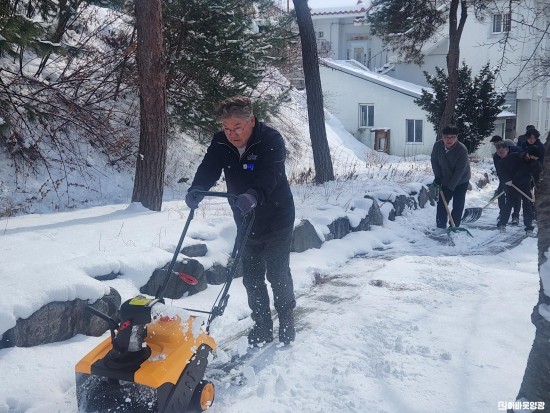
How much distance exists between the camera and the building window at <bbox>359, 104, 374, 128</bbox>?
27766mm

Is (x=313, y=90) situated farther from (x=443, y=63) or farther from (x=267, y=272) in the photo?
(x=443, y=63)

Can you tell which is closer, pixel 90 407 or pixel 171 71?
pixel 90 407

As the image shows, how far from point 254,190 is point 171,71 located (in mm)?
7671

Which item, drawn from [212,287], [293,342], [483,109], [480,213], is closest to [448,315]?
[293,342]

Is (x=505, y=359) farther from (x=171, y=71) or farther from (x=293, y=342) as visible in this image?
(x=171, y=71)

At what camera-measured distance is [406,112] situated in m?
26.6

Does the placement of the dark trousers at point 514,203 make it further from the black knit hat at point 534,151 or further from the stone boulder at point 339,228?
the stone boulder at point 339,228

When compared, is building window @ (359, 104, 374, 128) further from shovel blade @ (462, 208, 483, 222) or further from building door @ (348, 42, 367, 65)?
shovel blade @ (462, 208, 483, 222)

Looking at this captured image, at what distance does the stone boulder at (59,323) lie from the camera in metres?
3.60

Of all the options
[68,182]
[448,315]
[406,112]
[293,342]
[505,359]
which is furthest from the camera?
[406,112]

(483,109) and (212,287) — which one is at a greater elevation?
(483,109)

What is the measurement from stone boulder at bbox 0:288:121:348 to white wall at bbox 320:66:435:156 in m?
23.3

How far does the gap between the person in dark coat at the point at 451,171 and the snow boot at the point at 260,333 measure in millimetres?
5656

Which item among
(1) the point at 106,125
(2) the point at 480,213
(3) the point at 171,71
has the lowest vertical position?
(2) the point at 480,213
